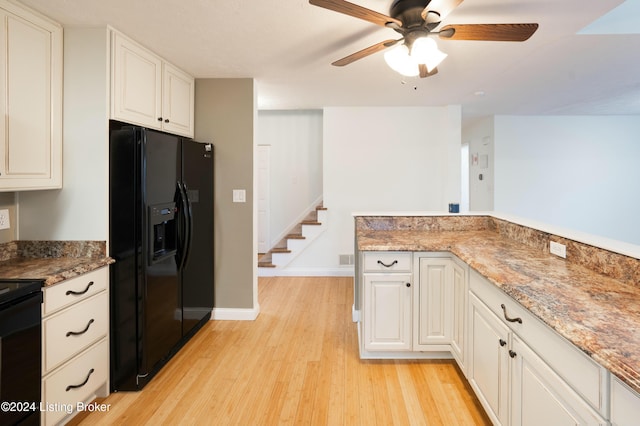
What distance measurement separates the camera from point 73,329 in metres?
1.79

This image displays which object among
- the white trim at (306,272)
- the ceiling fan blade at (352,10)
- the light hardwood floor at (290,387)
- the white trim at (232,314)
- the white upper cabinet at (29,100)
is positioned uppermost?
the ceiling fan blade at (352,10)

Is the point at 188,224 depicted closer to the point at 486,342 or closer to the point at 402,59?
the point at 402,59

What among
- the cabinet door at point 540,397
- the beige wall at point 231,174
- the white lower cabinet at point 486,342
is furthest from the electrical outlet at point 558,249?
the beige wall at point 231,174

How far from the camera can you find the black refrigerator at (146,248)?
2.11m

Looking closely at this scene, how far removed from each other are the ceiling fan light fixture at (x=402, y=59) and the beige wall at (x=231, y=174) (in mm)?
1631

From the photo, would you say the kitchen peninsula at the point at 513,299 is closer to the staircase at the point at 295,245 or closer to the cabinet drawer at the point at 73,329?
the cabinet drawer at the point at 73,329

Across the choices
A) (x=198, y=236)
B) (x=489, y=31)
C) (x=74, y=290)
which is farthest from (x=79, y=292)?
(x=489, y=31)

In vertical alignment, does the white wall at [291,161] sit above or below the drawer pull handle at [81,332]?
above

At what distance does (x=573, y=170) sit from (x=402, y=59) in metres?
Result: 4.94

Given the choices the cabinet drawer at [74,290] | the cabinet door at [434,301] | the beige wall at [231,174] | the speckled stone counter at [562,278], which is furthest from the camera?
the beige wall at [231,174]

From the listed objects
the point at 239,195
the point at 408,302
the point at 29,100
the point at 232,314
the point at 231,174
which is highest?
the point at 29,100

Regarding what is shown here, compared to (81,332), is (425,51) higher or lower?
higher

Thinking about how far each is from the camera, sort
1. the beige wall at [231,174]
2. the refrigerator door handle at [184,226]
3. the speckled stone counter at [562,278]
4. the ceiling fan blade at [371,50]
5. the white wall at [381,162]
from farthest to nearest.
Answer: the white wall at [381,162] < the beige wall at [231,174] < the refrigerator door handle at [184,226] < the ceiling fan blade at [371,50] < the speckled stone counter at [562,278]

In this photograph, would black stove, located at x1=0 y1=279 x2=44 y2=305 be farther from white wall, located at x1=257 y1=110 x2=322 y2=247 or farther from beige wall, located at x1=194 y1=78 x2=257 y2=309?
white wall, located at x1=257 y1=110 x2=322 y2=247
